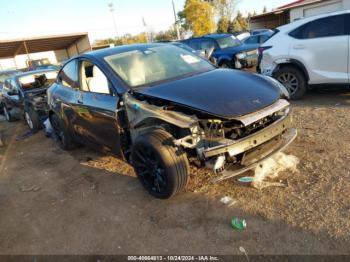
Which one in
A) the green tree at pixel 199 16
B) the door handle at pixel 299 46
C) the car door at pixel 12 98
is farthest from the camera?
the green tree at pixel 199 16

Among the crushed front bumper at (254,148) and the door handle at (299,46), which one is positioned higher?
the door handle at (299,46)

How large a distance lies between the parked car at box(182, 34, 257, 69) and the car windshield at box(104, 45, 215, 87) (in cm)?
604

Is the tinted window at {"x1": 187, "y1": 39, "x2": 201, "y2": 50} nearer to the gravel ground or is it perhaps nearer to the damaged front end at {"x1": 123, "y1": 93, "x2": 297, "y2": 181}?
the gravel ground

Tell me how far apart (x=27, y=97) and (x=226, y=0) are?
41.7 m

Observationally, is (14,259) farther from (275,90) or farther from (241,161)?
(275,90)

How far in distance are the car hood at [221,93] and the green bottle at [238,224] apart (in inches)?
41.0

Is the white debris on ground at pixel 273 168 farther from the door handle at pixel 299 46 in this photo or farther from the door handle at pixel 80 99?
the door handle at pixel 299 46

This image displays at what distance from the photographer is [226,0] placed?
44.3 meters

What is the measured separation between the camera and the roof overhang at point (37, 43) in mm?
29172

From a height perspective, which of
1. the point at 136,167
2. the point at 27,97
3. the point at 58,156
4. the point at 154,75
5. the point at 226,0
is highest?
the point at 226,0

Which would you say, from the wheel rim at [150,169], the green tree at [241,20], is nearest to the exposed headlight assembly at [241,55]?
the wheel rim at [150,169]

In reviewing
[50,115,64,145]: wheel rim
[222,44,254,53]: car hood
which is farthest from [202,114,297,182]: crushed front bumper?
[222,44,254,53]: car hood

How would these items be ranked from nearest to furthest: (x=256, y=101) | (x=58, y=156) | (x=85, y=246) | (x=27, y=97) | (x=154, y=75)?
(x=85, y=246) → (x=256, y=101) → (x=154, y=75) → (x=58, y=156) → (x=27, y=97)

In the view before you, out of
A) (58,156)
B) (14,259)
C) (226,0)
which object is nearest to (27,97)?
(58,156)
